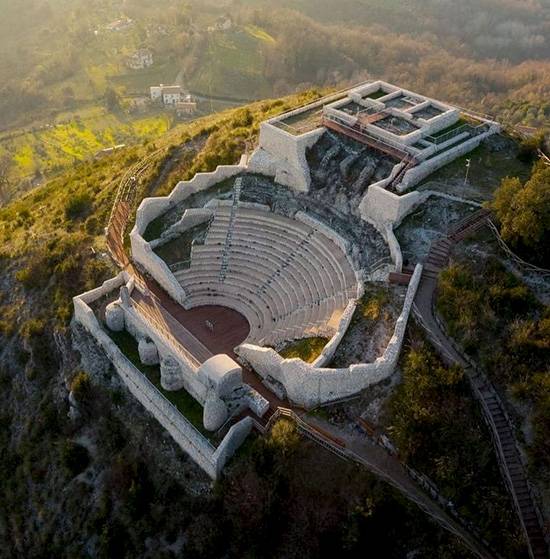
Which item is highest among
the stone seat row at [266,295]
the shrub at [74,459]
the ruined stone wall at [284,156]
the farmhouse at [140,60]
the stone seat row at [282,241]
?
the ruined stone wall at [284,156]

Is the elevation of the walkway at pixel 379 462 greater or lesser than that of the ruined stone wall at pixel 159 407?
greater

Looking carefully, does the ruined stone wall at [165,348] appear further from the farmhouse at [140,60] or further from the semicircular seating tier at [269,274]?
the farmhouse at [140,60]

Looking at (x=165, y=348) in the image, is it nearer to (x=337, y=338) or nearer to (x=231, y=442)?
(x=231, y=442)

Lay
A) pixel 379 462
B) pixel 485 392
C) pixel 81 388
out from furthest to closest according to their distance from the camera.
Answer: pixel 81 388
pixel 485 392
pixel 379 462

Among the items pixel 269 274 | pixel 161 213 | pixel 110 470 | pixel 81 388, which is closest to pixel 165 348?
pixel 81 388

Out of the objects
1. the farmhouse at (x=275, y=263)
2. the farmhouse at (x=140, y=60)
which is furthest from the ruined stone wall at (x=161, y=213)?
the farmhouse at (x=140, y=60)

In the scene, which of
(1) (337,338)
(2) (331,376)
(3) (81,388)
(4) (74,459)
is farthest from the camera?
(3) (81,388)

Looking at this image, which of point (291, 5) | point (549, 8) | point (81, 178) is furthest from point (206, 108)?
point (549, 8)

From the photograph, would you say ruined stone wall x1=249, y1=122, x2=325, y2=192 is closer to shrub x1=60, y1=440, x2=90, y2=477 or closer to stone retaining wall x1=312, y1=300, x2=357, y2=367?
stone retaining wall x1=312, y1=300, x2=357, y2=367
